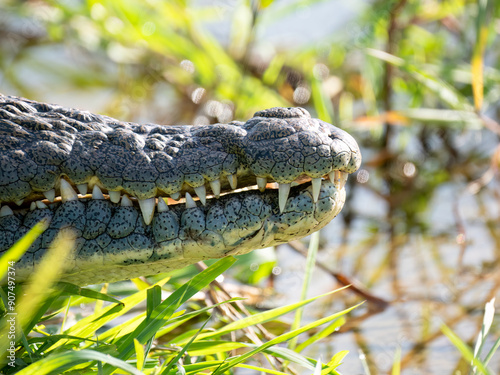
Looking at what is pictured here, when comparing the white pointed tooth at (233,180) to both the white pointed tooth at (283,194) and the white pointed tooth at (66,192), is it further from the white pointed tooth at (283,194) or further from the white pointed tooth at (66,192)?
the white pointed tooth at (66,192)

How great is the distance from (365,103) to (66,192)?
333 centimetres

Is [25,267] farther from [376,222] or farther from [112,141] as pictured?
[376,222]

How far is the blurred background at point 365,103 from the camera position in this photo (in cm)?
261

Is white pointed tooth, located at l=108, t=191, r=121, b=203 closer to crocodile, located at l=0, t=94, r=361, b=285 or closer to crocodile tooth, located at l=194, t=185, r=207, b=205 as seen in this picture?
crocodile, located at l=0, t=94, r=361, b=285

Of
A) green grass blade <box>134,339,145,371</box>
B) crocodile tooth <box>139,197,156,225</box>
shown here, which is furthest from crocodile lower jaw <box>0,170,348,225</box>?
green grass blade <box>134,339,145,371</box>

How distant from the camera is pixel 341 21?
233 inches

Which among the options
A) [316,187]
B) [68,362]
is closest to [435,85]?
[316,187]

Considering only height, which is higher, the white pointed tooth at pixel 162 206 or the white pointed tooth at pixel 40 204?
the white pointed tooth at pixel 162 206

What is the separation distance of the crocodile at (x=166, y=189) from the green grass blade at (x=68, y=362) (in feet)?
0.98

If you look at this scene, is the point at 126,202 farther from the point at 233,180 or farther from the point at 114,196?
the point at 233,180

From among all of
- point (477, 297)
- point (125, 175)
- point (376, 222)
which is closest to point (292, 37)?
point (376, 222)

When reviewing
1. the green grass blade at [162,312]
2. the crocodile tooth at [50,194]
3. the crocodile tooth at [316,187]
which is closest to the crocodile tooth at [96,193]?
the crocodile tooth at [50,194]

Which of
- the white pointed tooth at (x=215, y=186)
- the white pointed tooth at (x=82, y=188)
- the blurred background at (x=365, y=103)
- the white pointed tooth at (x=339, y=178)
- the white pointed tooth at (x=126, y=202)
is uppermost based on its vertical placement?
the white pointed tooth at (x=339, y=178)

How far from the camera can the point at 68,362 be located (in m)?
1.29
